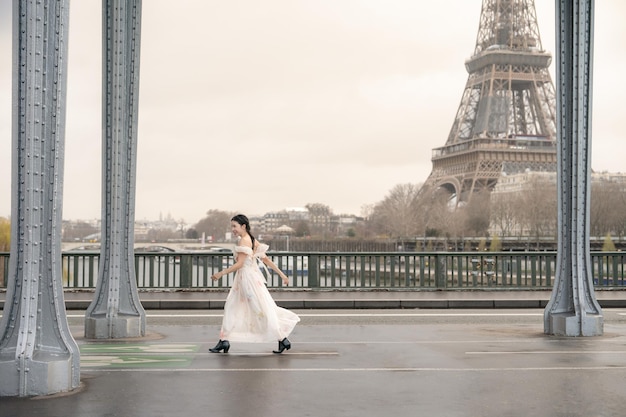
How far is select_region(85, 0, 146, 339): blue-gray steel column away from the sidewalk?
584 centimetres

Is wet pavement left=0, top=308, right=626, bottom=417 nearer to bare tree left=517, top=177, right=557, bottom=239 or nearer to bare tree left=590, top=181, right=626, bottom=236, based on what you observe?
bare tree left=590, top=181, right=626, bottom=236

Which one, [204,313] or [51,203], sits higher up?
[51,203]

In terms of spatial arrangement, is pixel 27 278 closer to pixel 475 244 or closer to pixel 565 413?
pixel 565 413

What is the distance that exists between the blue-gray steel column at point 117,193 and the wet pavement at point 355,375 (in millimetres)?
454

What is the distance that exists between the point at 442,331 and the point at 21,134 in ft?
23.9

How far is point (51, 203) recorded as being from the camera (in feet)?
24.5

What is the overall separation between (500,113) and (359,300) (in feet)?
265

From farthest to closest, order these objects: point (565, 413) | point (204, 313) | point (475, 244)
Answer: point (475, 244) → point (204, 313) → point (565, 413)

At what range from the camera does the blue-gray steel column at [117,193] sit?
37.6 feet

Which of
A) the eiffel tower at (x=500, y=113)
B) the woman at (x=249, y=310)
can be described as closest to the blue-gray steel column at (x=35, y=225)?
the woman at (x=249, y=310)

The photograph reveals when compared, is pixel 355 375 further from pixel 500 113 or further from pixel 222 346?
pixel 500 113

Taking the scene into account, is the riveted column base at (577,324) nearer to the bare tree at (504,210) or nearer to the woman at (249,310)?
the woman at (249,310)

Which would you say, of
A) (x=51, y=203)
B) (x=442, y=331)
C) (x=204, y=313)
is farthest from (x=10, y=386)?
(x=204, y=313)

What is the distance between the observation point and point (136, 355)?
988 cm
